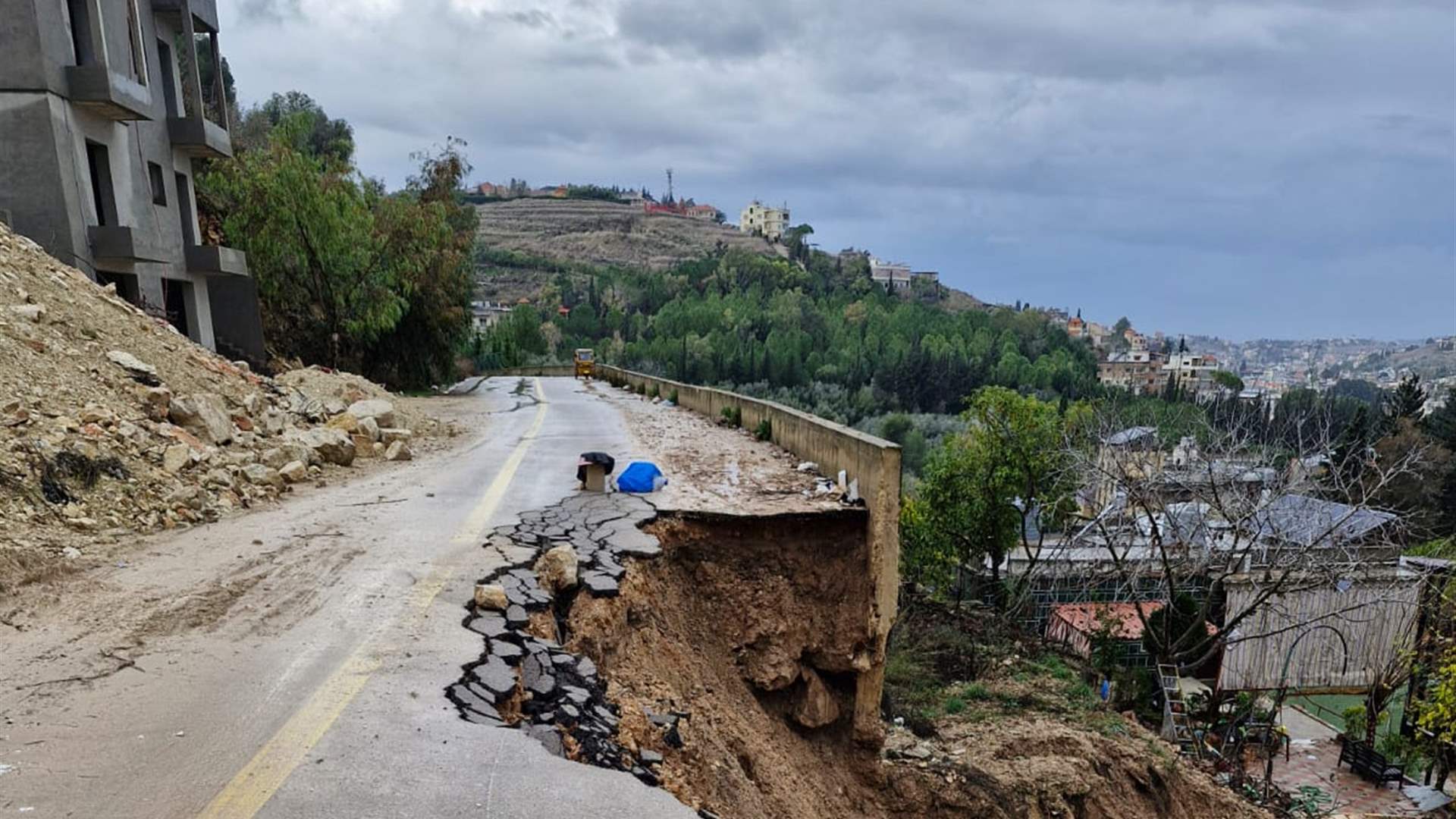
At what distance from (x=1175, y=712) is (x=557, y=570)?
1633 centimetres

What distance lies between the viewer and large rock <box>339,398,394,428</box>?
11930 millimetres

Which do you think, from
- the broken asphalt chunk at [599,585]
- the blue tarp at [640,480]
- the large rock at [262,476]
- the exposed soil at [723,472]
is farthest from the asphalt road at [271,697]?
the exposed soil at [723,472]

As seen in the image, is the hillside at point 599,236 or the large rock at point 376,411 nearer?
the large rock at point 376,411

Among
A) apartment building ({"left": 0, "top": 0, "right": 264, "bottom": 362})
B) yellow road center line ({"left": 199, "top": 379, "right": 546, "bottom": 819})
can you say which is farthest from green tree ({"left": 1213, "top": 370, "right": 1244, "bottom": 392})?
yellow road center line ({"left": 199, "top": 379, "right": 546, "bottom": 819})

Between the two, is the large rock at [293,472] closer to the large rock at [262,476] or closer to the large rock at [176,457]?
the large rock at [262,476]

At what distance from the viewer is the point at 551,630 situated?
5.42 metres

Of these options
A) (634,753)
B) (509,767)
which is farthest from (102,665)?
(634,753)

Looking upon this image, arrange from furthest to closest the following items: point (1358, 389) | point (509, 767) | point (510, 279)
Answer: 1. point (510, 279)
2. point (1358, 389)
3. point (509, 767)

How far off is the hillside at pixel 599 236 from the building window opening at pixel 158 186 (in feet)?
413

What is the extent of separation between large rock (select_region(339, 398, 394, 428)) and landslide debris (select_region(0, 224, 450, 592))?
3 centimetres

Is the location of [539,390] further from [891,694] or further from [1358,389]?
[1358,389]

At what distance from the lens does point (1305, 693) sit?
55.0ft

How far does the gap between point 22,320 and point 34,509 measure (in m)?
3.87

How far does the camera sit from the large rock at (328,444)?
971 cm
